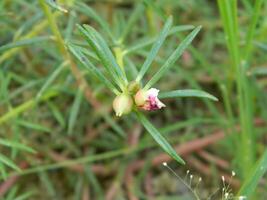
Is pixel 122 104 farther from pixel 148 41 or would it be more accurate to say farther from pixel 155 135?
pixel 148 41

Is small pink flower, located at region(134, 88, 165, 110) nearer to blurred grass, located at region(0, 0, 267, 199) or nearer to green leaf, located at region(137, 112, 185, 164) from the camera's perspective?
green leaf, located at region(137, 112, 185, 164)

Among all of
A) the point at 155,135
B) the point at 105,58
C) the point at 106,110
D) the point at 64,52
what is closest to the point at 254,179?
the point at 155,135

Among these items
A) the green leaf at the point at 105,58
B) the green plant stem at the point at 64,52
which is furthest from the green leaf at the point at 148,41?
the green leaf at the point at 105,58

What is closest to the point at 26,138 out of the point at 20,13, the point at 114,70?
the point at 20,13

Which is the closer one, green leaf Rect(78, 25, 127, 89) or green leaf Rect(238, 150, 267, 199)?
green leaf Rect(78, 25, 127, 89)

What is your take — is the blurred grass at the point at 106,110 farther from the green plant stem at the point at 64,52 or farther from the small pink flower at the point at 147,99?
the small pink flower at the point at 147,99

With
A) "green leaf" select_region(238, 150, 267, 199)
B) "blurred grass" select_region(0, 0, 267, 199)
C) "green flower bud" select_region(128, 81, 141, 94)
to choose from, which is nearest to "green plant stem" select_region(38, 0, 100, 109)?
"blurred grass" select_region(0, 0, 267, 199)

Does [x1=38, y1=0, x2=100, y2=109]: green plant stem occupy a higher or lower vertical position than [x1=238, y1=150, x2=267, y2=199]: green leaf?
higher
